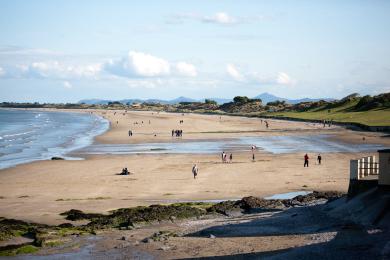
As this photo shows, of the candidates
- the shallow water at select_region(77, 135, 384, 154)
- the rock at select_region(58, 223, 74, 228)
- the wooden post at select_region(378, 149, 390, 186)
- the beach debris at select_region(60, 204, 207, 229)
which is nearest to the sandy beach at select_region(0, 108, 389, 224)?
the rock at select_region(58, 223, 74, 228)

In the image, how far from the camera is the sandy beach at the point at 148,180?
31.8 meters

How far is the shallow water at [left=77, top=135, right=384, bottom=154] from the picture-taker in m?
61.3

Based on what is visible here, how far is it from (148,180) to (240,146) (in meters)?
27.5

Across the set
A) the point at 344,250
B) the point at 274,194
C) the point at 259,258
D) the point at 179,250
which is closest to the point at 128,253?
the point at 179,250

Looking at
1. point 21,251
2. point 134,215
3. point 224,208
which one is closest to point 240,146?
point 224,208

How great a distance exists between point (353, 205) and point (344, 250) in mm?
5753

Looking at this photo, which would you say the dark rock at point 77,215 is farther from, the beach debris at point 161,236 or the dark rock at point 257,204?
the dark rock at point 257,204

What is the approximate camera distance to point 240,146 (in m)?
66.5

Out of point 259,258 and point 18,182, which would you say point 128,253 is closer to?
point 259,258

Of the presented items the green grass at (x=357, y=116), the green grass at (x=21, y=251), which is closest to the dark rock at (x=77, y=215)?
the green grass at (x=21, y=251)

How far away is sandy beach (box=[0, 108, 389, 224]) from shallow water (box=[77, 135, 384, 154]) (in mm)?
4605

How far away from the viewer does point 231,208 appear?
92.3 feet

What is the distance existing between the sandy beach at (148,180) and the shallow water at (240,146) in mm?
4605

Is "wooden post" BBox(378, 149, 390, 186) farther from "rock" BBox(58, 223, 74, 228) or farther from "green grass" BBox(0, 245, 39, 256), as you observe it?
"green grass" BBox(0, 245, 39, 256)
